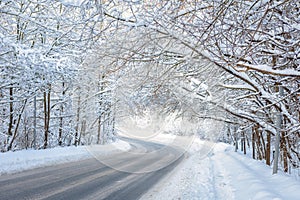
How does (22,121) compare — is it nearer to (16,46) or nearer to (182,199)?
(16,46)

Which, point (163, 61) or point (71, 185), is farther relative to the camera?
point (71, 185)

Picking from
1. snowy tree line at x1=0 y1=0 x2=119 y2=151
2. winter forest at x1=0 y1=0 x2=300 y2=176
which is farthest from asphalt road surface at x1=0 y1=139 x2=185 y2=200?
snowy tree line at x1=0 y1=0 x2=119 y2=151

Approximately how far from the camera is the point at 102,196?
6395 mm

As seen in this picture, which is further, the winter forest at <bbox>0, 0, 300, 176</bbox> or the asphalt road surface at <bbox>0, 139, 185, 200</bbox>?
the asphalt road surface at <bbox>0, 139, 185, 200</bbox>

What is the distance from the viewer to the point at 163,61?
5.02 m

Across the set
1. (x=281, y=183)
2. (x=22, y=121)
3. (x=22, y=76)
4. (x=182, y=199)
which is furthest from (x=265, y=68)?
(x=22, y=121)

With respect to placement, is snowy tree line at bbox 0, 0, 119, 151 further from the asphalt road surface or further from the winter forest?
the asphalt road surface

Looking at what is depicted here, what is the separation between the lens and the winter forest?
10.9 ft

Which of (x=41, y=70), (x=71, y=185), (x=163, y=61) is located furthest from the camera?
(x=41, y=70)

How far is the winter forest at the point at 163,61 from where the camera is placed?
333 cm

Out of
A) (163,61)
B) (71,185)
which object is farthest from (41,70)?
(163,61)

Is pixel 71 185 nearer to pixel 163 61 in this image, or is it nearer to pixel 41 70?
pixel 163 61

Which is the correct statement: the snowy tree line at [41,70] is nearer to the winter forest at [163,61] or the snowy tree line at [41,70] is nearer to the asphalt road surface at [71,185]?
the winter forest at [163,61]

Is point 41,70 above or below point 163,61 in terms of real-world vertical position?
above
